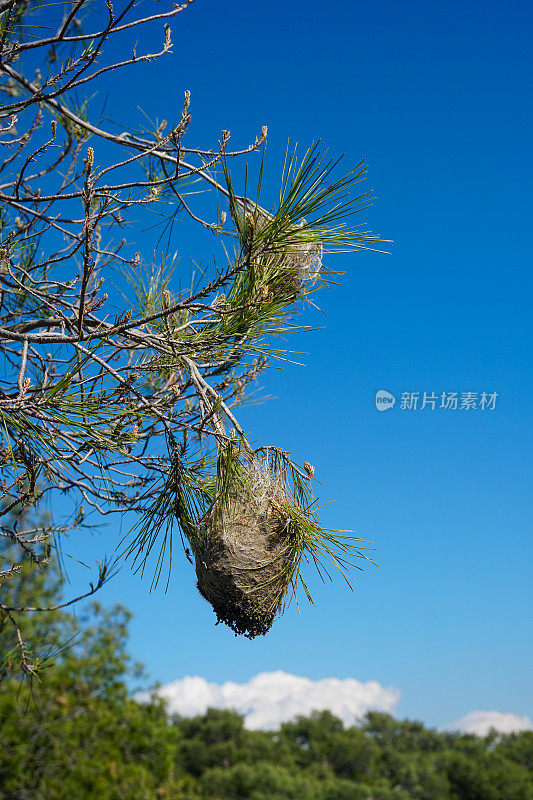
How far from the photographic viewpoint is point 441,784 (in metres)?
15.7

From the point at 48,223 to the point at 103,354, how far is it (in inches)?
40.6

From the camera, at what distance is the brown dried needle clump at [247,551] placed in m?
2.12

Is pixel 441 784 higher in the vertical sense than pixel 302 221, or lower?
lower

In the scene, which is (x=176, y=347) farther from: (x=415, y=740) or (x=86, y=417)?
(x=415, y=740)

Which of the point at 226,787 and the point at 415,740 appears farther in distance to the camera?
the point at 415,740

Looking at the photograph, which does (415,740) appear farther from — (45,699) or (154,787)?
(45,699)

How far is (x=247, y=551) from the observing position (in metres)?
2.12

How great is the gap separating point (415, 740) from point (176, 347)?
2058 cm

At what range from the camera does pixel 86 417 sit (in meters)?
2.01

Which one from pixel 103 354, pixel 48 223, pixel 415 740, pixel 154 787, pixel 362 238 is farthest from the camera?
pixel 415 740

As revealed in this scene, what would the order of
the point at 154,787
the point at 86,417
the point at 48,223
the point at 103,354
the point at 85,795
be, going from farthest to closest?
the point at 154,787, the point at 85,795, the point at 48,223, the point at 103,354, the point at 86,417

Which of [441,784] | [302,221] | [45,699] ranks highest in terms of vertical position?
[302,221]

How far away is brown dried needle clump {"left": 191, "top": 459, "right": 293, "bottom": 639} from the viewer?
2.12m

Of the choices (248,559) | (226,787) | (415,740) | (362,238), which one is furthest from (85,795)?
(415,740)
